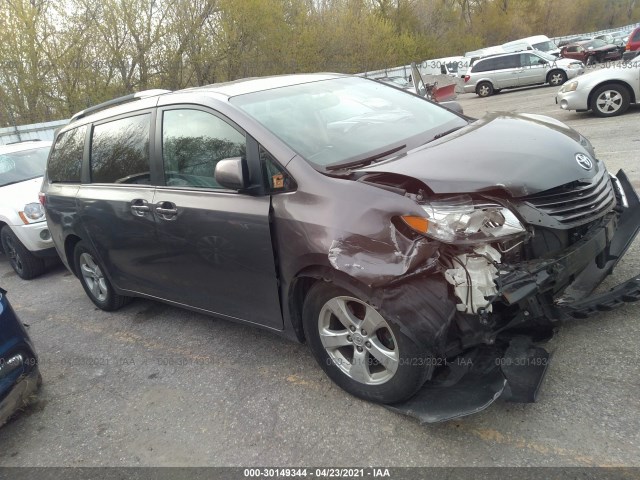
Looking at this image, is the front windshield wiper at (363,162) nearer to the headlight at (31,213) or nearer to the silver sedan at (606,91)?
the headlight at (31,213)

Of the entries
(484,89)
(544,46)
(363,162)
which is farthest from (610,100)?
(544,46)

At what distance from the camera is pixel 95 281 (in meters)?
4.80

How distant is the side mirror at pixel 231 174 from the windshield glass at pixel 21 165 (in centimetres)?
550

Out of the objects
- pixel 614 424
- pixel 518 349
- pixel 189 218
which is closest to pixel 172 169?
pixel 189 218

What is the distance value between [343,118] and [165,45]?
77.3 feet

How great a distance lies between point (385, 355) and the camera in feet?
8.51

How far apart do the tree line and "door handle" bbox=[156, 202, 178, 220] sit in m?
19.6

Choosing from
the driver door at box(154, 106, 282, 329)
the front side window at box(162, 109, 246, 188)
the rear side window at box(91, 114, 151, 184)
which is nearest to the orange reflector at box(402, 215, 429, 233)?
the driver door at box(154, 106, 282, 329)

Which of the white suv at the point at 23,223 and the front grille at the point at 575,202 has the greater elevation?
the front grille at the point at 575,202

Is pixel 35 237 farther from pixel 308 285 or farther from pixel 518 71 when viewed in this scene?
pixel 518 71

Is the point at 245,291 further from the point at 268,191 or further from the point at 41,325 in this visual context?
the point at 41,325

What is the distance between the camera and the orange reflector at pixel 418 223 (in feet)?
7.68

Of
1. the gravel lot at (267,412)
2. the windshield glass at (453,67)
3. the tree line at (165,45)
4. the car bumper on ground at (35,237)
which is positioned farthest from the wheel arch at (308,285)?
the windshield glass at (453,67)

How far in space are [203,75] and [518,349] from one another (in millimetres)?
26200
